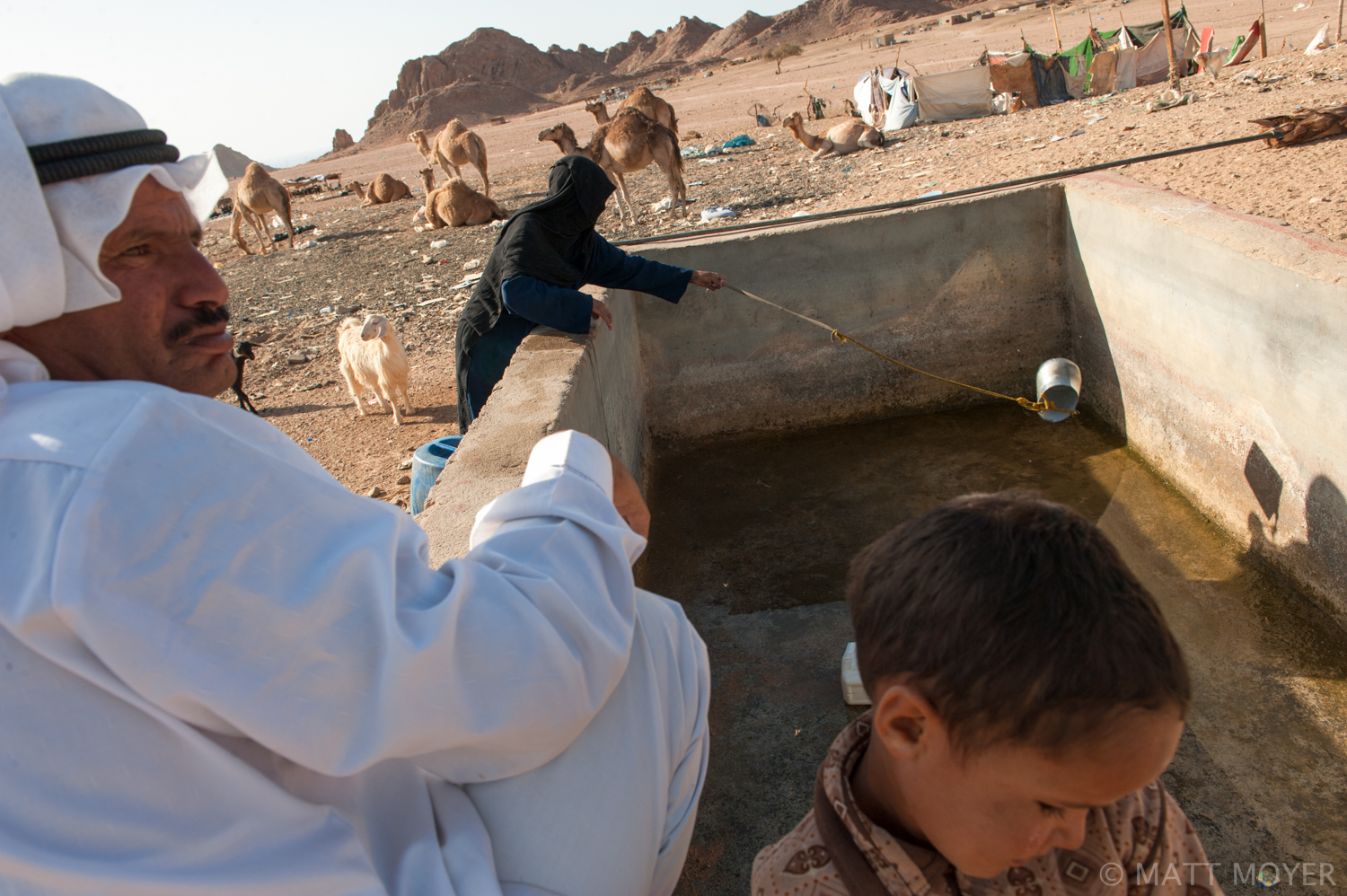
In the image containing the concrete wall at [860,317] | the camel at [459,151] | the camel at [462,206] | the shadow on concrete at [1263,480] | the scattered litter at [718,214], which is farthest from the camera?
the camel at [459,151]

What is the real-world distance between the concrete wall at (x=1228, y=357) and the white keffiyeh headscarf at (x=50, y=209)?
138 inches

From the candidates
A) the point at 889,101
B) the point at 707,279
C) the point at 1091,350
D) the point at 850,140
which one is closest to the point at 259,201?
the point at 850,140

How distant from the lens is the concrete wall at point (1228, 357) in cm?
323

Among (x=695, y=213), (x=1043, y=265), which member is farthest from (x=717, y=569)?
(x=695, y=213)

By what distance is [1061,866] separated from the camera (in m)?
1.25

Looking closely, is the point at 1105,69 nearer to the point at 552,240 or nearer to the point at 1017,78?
the point at 1017,78

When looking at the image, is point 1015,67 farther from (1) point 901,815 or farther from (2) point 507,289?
(1) point 901,815

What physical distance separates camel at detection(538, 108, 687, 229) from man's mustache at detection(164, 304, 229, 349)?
10773 mm

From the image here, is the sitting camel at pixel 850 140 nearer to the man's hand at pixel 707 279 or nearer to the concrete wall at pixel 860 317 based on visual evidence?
the concrete wall at pixel 860 317

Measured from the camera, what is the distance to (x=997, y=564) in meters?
1.10

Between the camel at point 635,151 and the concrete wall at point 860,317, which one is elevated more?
the camel at point 635,151

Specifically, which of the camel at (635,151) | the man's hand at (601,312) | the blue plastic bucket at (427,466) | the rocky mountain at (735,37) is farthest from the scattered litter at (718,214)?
the rocky mountain at (735,37)

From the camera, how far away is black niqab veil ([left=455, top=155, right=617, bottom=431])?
4109 mm

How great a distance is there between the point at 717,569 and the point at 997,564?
3.25m
